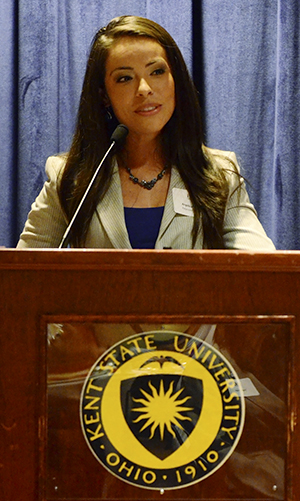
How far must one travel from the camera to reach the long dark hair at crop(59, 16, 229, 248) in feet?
Result: 4.17

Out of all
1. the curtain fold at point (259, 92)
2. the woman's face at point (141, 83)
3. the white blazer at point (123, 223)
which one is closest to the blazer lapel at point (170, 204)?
the white blazer at point (123, 223)

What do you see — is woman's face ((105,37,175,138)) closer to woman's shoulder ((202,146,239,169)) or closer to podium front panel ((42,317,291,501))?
woman's shoulder ((202,146,239,169))

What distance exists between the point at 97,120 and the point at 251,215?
40cm

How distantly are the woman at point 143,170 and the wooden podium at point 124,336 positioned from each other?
1.75 feet

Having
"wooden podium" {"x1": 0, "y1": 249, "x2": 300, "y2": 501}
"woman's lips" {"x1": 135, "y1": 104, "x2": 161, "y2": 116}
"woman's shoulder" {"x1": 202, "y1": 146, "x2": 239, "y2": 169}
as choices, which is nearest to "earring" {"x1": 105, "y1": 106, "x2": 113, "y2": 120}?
"woman's lips" {"x1": 135, "y1": 104, "x2": 161, "y2": 116}

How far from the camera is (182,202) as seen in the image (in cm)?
129

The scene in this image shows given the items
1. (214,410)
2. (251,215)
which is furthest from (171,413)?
(251,215)

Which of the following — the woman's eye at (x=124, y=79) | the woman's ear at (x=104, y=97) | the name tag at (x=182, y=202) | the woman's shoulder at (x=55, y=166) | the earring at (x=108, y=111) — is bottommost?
the name tag at (x=182, y=202)

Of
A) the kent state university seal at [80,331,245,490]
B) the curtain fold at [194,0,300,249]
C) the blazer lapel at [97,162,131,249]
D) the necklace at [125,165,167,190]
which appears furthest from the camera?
the curtain fold at [194,0,300,249]

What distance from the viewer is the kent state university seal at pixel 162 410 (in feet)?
2.22

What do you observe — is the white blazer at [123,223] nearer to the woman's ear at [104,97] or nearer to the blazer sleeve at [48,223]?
the blazer sleeve at [48,223]

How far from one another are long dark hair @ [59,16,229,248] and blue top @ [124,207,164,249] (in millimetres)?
76

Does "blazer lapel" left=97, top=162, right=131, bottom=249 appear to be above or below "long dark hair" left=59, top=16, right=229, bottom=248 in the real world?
below

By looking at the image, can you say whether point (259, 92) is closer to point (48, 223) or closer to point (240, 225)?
point (240, 225)
